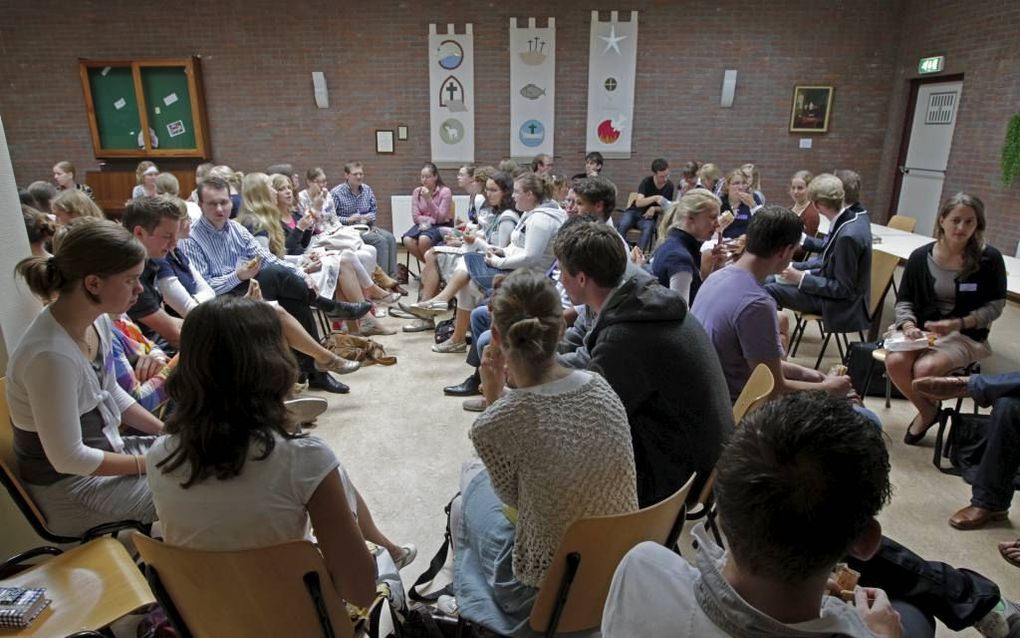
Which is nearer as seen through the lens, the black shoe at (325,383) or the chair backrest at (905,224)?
the black shoe at (325,383)

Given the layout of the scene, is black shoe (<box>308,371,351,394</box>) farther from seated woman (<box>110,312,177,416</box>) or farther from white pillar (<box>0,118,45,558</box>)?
white pillar (<box>0,118,45,558</box>)

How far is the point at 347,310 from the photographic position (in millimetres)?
4422

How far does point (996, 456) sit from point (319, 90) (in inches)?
314

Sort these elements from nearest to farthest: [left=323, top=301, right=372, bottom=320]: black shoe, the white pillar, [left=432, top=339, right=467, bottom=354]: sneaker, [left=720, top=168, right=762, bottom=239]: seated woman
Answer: the white pillar
[left=323, top=301, right=372, bottom=320]: black shoe
[left=432, top=339, right=467, bottom=354]: sneaker
[left=720, top=168, right=762, bottom=239]: seated woman

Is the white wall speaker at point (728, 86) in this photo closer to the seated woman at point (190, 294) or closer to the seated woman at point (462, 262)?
the seated woman at point (462, 262)

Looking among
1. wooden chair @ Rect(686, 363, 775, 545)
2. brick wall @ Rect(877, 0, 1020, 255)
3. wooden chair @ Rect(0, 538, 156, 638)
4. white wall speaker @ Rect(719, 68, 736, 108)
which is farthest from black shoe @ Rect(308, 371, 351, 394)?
brick wall @ Rect(877, 0, 1020, 255)

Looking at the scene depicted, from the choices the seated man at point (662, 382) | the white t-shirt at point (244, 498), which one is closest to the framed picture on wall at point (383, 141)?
the seated man at point (662, 382)

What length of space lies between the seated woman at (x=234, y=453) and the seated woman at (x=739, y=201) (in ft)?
17.3

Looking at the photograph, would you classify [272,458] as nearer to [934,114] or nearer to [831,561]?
[831,561]

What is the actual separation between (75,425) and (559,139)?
7344 mm

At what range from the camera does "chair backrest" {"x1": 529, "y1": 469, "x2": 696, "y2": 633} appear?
1.34 meters

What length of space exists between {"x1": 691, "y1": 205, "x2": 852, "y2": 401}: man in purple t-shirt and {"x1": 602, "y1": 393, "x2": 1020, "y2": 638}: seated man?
1.43 m

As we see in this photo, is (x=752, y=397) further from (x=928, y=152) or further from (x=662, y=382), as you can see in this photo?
(x=928, y=152)

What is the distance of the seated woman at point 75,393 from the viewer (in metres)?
1.72
